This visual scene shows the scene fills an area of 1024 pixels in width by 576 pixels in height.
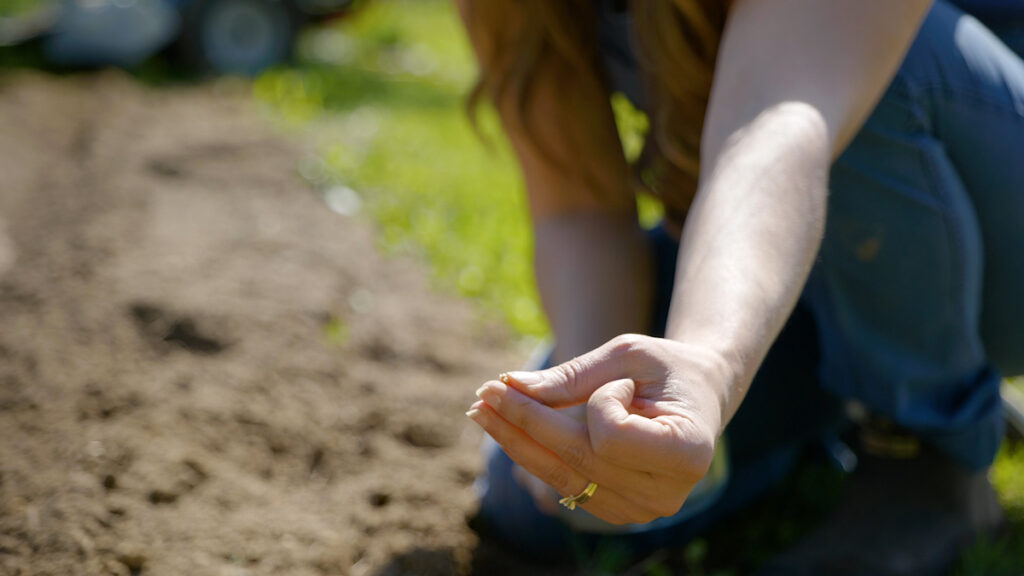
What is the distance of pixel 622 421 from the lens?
2.46 feet

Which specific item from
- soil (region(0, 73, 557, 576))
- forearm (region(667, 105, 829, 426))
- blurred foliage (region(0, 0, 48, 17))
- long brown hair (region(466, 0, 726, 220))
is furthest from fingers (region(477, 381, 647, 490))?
blurred foliage (region(0, 0, 48, 17))

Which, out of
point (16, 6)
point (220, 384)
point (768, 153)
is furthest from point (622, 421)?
point (16, 6)

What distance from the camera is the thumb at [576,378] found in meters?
0.81

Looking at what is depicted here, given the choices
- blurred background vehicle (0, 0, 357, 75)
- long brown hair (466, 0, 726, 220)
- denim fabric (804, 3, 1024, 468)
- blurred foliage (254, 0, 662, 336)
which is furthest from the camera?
blurred background vehicle (0, 0, 357, 75)

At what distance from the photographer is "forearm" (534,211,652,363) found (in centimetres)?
147

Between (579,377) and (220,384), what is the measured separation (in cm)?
119

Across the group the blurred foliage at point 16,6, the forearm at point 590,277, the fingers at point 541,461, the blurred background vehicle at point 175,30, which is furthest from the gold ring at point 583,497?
the blurred foliage at point 16,6

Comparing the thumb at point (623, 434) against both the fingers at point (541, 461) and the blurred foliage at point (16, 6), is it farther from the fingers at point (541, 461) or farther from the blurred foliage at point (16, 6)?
the blurred foliage at point (16, 6)

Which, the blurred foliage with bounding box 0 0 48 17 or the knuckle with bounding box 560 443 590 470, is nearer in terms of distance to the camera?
the knuckle with bounding box 560 443 590 470

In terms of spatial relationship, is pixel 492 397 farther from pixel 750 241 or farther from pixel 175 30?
pixel 175 30

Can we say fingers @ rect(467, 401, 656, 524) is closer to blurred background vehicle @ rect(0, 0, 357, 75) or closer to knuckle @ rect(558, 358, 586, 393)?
knuckle @ rect(558, 358, 586, 393)

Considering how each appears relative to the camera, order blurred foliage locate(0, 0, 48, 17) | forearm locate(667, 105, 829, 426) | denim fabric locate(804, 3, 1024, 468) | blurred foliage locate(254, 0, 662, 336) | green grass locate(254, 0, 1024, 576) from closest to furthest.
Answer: forearm locate(667, 105, 829, 426), denim fabric locate(804, 3, 1024, 468), green grass locate(254, 0, 1024, 576), blurred foliage locate(254, 0, 662, 336), blurred foliage locate(0, 0, 48, 17)

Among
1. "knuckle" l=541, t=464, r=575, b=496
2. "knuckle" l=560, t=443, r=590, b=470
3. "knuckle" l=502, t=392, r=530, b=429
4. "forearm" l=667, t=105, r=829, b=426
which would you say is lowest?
"knuckle" l=541, t=464, r=575, b=496

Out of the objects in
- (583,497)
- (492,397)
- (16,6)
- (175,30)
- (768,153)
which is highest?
(768,153)
